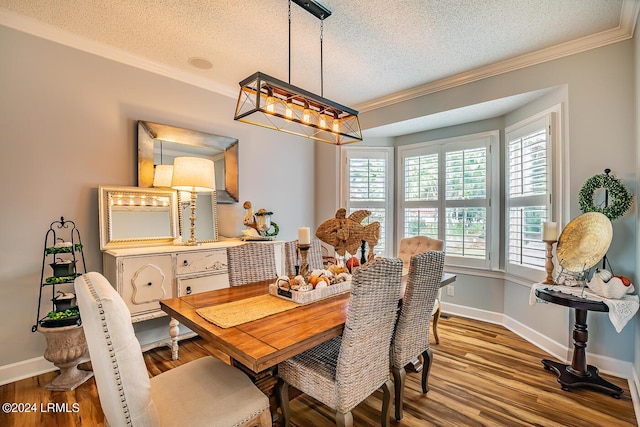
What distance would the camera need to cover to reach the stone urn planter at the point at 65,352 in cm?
216

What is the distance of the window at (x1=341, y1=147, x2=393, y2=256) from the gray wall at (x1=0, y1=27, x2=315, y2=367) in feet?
7.41

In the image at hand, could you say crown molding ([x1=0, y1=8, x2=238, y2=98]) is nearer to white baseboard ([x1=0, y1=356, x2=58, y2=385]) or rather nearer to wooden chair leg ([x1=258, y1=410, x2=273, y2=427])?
white baseboard ([x1=0, y1=356, x2=58, y2=385])

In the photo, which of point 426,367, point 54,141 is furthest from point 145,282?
point 426,367

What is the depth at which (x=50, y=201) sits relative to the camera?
2.44 meters

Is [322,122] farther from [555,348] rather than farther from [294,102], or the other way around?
[555,348]

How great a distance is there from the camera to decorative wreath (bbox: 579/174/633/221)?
7.22 feet

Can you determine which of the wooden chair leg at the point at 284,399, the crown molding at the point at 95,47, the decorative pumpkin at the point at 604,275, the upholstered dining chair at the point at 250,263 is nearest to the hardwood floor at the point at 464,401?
the wooden chair leg at the point at 284,399

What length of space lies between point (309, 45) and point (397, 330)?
2.45 metres

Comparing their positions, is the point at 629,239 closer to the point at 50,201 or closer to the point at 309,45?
the point at 309,45

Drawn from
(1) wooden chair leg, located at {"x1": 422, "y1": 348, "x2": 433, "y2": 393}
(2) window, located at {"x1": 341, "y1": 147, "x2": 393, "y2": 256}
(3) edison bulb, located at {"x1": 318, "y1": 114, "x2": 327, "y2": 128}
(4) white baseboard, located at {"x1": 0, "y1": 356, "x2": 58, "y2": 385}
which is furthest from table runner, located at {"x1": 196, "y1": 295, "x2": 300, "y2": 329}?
(2) window, located at {"x1": 341, "y1": 147, "x2": 393, "y2": 256}

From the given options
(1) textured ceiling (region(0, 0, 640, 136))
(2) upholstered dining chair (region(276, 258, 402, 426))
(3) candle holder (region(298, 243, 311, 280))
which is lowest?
(2) upholstered dining chair (region(276, 258, 402, 426))

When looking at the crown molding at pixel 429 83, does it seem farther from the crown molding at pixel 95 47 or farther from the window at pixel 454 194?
the window at pixel 454 194

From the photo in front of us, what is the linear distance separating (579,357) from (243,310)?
2.59 meters

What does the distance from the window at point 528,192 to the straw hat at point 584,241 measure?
0.51 metres
